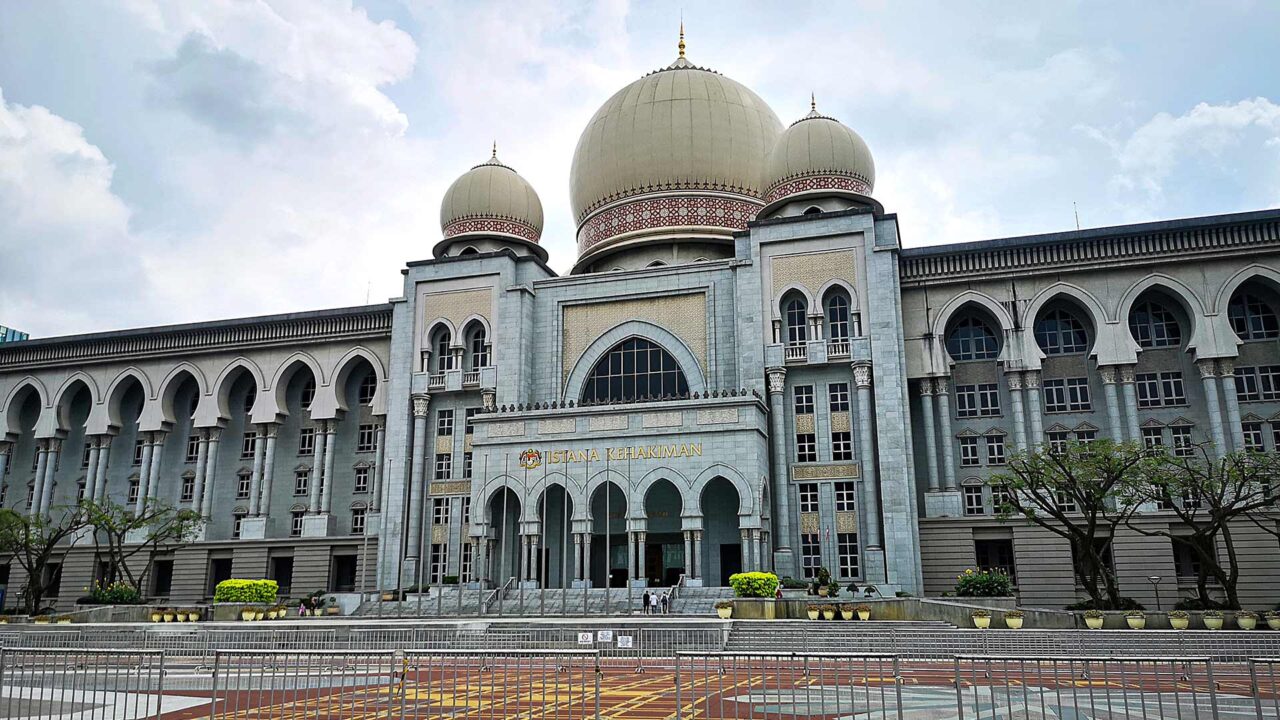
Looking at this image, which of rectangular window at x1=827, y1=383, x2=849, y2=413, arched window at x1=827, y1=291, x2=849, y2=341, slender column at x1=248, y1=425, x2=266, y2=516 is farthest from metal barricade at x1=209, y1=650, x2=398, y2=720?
slender column at x1=248, y1=425, x2=266, y2=516

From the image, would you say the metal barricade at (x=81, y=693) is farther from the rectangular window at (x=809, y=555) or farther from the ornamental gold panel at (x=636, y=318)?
the ornamental gold panel at (x=636, y=318)

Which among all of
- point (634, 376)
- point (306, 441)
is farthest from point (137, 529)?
point (634, 376)

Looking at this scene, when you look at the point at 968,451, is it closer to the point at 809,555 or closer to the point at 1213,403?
the point at 809,555

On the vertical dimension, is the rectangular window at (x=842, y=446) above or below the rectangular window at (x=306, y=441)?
below

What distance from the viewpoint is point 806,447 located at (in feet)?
112

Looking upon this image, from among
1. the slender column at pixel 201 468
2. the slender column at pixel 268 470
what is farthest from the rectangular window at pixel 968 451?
the slender column at pixel 201 468

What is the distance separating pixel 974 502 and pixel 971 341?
597 centimetres

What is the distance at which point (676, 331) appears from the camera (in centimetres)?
3688

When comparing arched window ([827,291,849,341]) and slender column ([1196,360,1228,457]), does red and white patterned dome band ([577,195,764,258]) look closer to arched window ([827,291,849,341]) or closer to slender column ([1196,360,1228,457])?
arched window ([827,291,849,341])

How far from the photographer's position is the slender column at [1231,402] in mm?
32156

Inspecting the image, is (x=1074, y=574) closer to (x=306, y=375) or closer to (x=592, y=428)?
(x=592, y=428)

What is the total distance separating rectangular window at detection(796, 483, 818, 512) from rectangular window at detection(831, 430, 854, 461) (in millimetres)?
1248

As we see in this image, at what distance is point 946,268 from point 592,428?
46.5ft

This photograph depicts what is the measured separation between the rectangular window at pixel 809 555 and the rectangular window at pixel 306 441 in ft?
70.7
